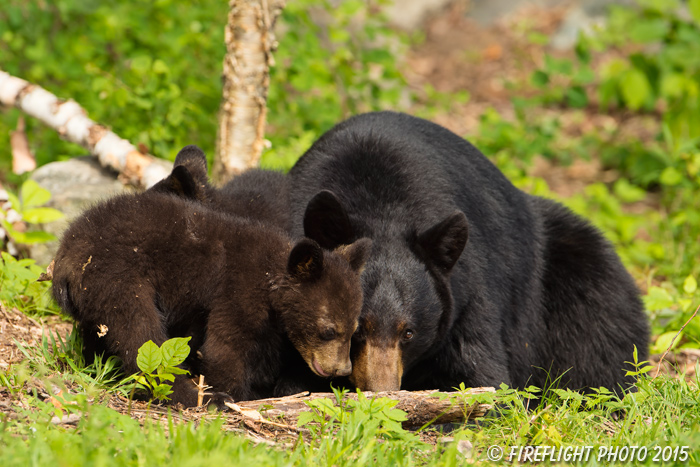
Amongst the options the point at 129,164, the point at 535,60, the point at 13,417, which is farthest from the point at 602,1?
the point at 13,417

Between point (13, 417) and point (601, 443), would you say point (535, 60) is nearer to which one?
point (601, 443)

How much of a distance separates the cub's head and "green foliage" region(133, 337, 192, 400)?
56 centimetres

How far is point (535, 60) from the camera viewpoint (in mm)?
12328

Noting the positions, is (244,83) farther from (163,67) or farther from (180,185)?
(180,185)

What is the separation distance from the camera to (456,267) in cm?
398

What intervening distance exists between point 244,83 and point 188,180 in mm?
1598

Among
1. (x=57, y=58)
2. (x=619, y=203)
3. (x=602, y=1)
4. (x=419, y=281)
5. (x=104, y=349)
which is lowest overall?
(x=104, y=349)

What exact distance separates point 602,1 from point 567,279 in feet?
31.6

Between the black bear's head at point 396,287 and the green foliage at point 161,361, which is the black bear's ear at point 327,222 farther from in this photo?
the green foliage at point 161,361

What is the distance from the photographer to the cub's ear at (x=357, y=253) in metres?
3.50

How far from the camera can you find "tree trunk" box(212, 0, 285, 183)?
5242 mm

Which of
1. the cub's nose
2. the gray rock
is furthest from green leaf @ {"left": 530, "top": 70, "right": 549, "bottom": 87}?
the cub's nose

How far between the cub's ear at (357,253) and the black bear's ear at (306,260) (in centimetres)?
15

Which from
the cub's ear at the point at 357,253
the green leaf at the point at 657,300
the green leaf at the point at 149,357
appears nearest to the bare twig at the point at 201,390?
the green leaf at the point at 149,357
